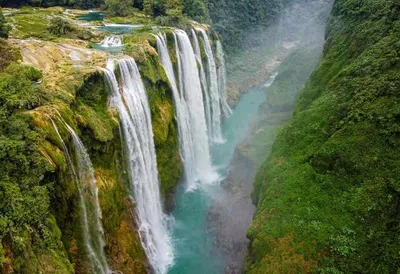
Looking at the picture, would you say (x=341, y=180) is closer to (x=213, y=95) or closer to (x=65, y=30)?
(x=65, y=30)

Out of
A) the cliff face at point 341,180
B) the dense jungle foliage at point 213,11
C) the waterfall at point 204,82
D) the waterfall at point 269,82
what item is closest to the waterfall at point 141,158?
the cliff face at point 341,180

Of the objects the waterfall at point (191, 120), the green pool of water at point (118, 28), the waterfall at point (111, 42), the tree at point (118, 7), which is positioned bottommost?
the waterfall at point (191, 120)

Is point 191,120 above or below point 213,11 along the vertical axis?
below

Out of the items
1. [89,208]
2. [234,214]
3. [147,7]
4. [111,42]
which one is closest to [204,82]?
[147,7]

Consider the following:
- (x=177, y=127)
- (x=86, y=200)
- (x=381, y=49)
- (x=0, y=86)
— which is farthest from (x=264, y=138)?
(x=0, y=86)

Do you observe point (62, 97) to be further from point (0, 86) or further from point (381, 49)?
point (381, 49)

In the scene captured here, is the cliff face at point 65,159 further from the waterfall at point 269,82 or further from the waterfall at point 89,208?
the waterfall at point 269,82

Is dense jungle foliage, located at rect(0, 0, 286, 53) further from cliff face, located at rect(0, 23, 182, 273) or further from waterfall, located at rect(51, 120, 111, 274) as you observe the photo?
waterfall, located at rect(51, 120, 111, 274)
